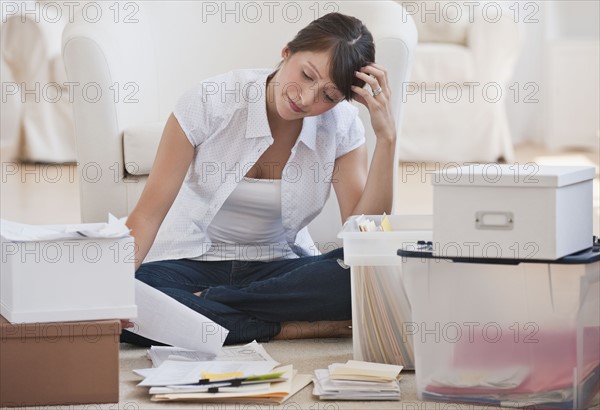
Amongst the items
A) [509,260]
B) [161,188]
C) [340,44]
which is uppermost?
[340,44]

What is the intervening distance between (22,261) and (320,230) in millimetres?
1017

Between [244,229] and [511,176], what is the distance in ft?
2.40

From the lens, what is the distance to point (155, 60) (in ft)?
9.34

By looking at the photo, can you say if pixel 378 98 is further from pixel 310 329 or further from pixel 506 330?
pixel 506 330

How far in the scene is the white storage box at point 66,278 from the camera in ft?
5.24

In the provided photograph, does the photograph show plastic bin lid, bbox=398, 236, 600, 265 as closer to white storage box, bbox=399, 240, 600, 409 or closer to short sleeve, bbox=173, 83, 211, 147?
white storage box, bbox=399, 240, 600, 409

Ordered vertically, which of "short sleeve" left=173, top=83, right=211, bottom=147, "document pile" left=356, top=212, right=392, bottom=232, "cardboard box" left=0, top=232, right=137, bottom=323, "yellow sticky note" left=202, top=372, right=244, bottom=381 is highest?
"short sleeve" left=173, top=83, right=211, bottom=147

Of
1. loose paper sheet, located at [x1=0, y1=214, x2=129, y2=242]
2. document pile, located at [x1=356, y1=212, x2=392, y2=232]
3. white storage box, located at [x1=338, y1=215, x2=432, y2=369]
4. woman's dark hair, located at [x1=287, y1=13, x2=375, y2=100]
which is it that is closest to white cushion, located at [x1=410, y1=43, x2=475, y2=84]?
woman's dark hair, located at [x1=287, y1=13, x2=375, y2=100]

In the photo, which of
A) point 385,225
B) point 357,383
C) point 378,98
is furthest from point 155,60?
point 357,383

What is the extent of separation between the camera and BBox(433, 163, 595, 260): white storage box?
158 centimetres

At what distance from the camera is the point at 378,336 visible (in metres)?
1.85

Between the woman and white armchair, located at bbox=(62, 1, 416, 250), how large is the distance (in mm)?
280

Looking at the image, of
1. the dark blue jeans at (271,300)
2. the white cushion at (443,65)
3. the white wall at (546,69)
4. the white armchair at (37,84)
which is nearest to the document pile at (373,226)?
the dark blue jeans at (271,300)

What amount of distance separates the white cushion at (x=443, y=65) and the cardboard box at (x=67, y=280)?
3021 mm
